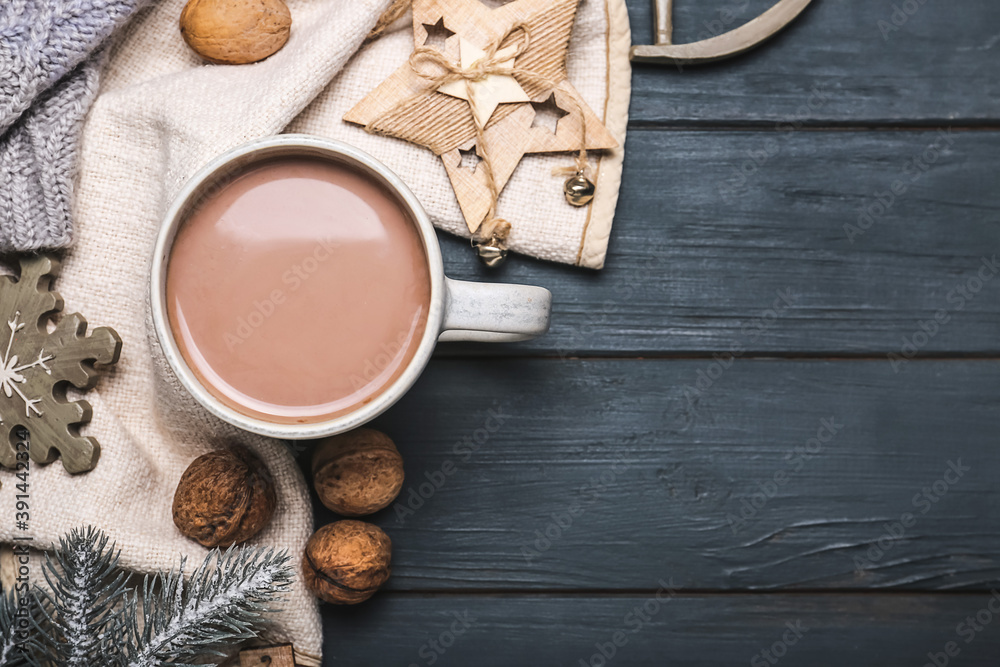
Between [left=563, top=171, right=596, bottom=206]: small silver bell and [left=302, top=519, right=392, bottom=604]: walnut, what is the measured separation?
40 cm

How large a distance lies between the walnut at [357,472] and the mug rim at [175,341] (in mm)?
155

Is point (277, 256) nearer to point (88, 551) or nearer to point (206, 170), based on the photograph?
point (206, 170)

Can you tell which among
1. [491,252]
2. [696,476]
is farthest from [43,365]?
[696,476]

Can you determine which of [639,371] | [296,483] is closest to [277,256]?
[296,483]

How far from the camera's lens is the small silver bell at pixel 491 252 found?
77cm

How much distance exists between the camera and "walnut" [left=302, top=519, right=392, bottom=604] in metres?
0.73

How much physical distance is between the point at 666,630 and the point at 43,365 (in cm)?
70

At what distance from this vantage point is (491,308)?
61 centimetres

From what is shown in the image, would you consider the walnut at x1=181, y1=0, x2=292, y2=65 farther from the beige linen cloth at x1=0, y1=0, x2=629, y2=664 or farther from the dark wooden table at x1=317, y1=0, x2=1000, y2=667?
the dark wooden table at x1=317, y1=0, x2=1000, y2=667

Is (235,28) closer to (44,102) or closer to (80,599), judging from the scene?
(44,102)

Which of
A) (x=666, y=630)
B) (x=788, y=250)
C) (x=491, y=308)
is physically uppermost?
(x=491, y=308)

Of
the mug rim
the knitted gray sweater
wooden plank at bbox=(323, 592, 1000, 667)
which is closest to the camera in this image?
the mug rim

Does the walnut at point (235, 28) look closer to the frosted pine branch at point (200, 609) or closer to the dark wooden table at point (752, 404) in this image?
the dark wooden table at point (752, 404)

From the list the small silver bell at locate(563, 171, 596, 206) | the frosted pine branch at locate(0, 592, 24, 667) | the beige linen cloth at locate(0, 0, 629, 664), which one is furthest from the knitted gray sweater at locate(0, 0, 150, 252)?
the small silver bell at locate(563, 171, 596, 206)
